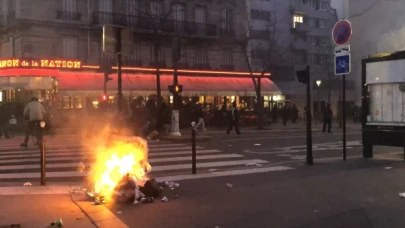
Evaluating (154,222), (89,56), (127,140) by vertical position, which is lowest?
(154,222)

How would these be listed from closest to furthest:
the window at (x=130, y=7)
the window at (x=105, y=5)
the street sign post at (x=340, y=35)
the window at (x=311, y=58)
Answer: the street sign post at (x=340, y=35) → the window at (x=105, y=5) → the window at (x=130, y=7) → the window at (x=311, y=58)

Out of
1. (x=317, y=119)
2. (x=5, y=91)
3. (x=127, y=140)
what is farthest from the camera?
(x=317, y=119)

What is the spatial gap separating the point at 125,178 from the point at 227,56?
108ft

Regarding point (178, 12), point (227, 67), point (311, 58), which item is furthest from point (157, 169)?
point (311, 58)

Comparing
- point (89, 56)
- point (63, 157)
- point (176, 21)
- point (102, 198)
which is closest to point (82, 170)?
point (63, 157)

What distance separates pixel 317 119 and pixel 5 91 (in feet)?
82.4

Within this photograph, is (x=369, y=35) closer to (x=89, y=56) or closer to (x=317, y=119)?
(x=89, y=56)

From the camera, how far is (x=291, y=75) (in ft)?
176

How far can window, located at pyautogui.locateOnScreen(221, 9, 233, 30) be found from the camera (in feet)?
129

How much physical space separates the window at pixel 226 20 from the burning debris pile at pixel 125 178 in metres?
32.1

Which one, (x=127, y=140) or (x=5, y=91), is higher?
(x=5, y=91)

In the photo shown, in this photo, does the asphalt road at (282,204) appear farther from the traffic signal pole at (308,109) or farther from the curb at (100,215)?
the traffic signal pole at (308,109)

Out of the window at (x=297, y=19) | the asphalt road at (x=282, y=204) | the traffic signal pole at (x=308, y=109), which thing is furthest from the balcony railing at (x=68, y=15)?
the window at (x=297, y=19)

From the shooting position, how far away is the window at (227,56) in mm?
39531
